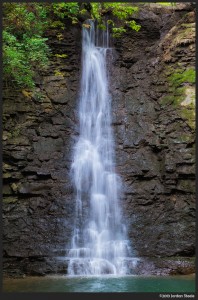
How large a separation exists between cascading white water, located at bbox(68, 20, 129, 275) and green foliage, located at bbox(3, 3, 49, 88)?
1886mm

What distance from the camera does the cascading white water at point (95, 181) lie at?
32.1 feet

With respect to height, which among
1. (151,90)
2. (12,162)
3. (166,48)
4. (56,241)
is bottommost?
(56,241)

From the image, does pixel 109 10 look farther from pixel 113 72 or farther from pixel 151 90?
pixel 151 90

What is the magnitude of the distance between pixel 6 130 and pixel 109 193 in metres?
3.86

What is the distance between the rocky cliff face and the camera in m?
10.4

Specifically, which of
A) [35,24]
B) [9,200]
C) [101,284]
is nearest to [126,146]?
[9,200]

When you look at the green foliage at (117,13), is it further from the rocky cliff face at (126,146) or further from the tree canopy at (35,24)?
the rocky cliff face at (126,146)

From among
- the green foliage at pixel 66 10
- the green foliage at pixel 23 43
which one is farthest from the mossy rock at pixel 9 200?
the green foliage at pixel 66 10

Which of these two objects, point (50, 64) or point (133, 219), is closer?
point (133, 219)

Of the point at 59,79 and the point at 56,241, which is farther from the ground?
the point at 59,79

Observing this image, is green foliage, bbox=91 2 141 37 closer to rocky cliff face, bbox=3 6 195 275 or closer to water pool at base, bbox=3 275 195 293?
rocky cliff face, bbox=3 6 195 275

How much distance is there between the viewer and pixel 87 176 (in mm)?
11492

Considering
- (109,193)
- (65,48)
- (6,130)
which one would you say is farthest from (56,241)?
(65,48)

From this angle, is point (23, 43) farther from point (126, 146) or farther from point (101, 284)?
point (101, 284)
